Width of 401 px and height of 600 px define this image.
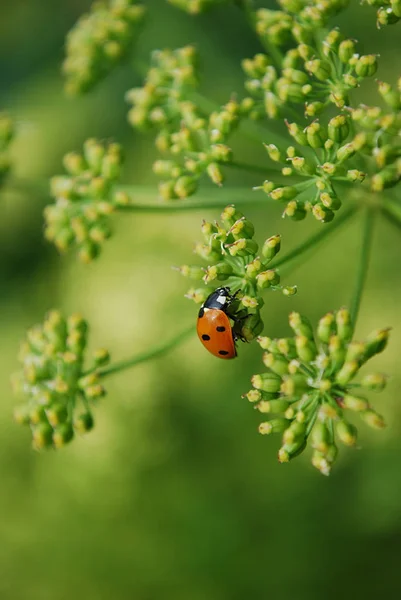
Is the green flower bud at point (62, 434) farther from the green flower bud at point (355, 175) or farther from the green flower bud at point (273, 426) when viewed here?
the green flower bud at point (355, 175)

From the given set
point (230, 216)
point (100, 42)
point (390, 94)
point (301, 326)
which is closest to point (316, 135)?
point (390, 94)

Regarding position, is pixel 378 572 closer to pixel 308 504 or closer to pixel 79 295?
pixel 308 504

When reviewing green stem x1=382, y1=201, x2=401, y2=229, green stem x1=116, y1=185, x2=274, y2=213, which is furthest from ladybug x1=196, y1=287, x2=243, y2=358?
green stem x1=382, y1=201, x2=401, y2=229

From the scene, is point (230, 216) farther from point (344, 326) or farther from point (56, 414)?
point (56, 414)

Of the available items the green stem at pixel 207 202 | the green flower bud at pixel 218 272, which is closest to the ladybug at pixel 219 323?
the green flower bud at pixel 218 272

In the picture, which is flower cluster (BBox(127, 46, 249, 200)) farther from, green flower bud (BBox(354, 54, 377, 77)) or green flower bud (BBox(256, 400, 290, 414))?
green flower bud (BBox(256, 400, 290, 414))

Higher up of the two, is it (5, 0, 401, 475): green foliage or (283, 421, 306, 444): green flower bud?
(5, 0, 401, 475): green foliage
